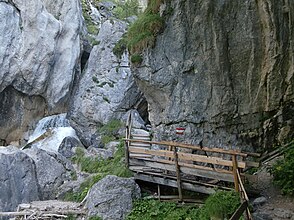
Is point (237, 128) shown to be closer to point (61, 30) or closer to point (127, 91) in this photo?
point (127, 91)

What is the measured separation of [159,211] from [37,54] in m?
17.1

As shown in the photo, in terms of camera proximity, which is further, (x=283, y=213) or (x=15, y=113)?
(x=15, y=113)

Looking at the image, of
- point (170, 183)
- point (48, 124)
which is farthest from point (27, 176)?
point (48, 124)

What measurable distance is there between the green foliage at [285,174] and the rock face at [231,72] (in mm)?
2299

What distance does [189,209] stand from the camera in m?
9.05

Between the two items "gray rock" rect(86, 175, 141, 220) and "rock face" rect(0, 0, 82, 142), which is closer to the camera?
"gray rock" rect(86, 175, 141, 220)

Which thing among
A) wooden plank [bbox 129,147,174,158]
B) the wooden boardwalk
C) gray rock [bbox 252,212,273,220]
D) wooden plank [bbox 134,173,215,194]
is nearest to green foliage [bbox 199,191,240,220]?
the wooden boardwalk

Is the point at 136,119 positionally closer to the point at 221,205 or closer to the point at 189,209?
the point at 189,209

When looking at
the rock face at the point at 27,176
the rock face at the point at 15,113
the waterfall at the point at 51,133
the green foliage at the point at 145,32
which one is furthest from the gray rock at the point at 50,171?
the rock face at the point at 15,113

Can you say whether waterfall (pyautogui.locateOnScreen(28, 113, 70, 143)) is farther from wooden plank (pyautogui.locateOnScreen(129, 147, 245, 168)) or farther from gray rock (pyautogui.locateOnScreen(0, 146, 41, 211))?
wooden plank (pyautogui.locateOnScreen(129, 147, 245, 168))

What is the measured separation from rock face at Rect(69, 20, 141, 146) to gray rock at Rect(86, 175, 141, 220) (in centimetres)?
1157

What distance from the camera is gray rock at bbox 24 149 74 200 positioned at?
1443cm

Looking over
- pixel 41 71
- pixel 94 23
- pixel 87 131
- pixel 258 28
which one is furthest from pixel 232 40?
pixel 94 23

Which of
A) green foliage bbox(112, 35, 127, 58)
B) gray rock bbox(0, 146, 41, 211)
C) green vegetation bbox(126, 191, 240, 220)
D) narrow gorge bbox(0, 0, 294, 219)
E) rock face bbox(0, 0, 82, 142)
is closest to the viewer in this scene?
green vegetation bbox(126, 191, 240, 220)
